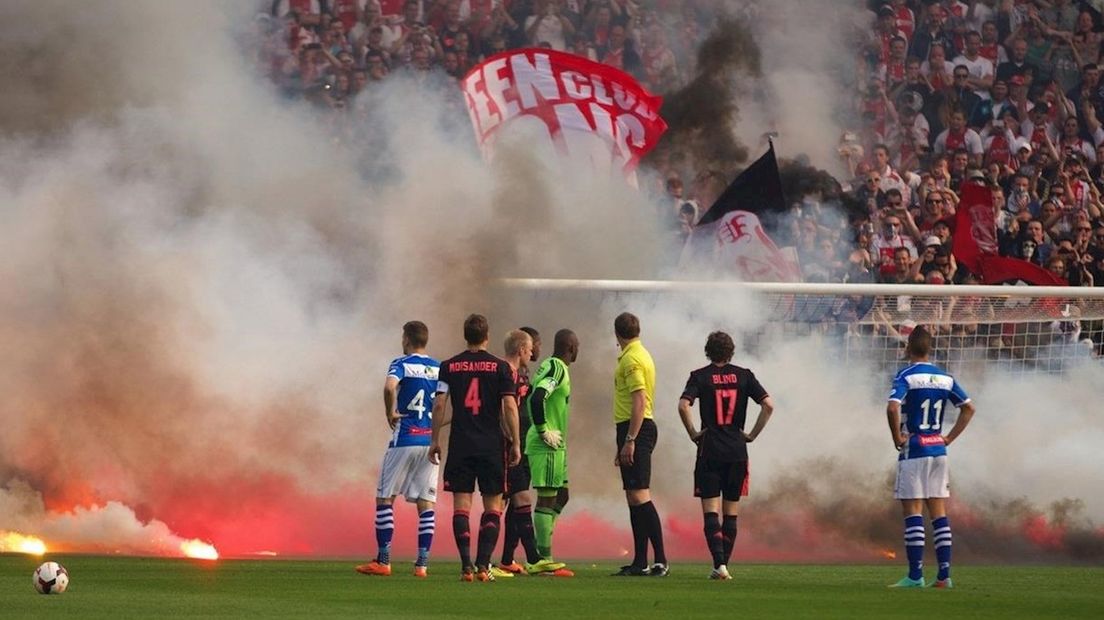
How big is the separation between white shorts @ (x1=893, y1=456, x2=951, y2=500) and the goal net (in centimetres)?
485

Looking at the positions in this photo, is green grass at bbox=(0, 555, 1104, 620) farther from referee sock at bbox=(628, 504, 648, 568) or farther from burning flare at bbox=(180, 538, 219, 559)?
burning flare at bbox=(180, 538, 219, 559)

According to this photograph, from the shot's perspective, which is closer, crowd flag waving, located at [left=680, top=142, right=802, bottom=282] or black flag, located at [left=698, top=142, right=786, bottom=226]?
crowd flag waving, located at [left=680, top=142, right=802, bottom=282]

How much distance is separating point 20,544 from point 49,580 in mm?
4186

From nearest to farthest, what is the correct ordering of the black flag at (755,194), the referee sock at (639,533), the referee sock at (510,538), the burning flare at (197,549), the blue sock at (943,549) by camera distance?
Answer: 1. the blue sock at (943,549)
2. the referee sock at (639,533)
3. the referee sock at (510,538)
4. the burning flare at (197,549)
5. the black flag at (755,194)

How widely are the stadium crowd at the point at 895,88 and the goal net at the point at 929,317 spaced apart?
157cm

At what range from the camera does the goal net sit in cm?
1633

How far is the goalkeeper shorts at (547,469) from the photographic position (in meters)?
12.1

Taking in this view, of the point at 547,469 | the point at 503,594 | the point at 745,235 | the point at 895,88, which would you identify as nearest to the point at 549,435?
the point at 547,469

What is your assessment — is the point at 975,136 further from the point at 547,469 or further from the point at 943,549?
the point at 547,469

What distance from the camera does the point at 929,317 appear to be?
16.9 meters

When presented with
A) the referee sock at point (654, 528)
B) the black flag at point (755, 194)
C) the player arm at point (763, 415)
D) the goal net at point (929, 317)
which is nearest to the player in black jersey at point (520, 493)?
the referee sock at point (654, 528)

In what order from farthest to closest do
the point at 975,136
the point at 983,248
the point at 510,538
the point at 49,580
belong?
the point at 975,136 → the point at 983,248 → the point at 510,538 → the point at 49,580

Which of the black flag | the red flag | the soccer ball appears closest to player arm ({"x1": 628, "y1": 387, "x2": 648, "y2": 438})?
the soccer ball

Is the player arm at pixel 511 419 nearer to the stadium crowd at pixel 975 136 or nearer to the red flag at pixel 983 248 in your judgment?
the stadium crowd at pixel 975 136
